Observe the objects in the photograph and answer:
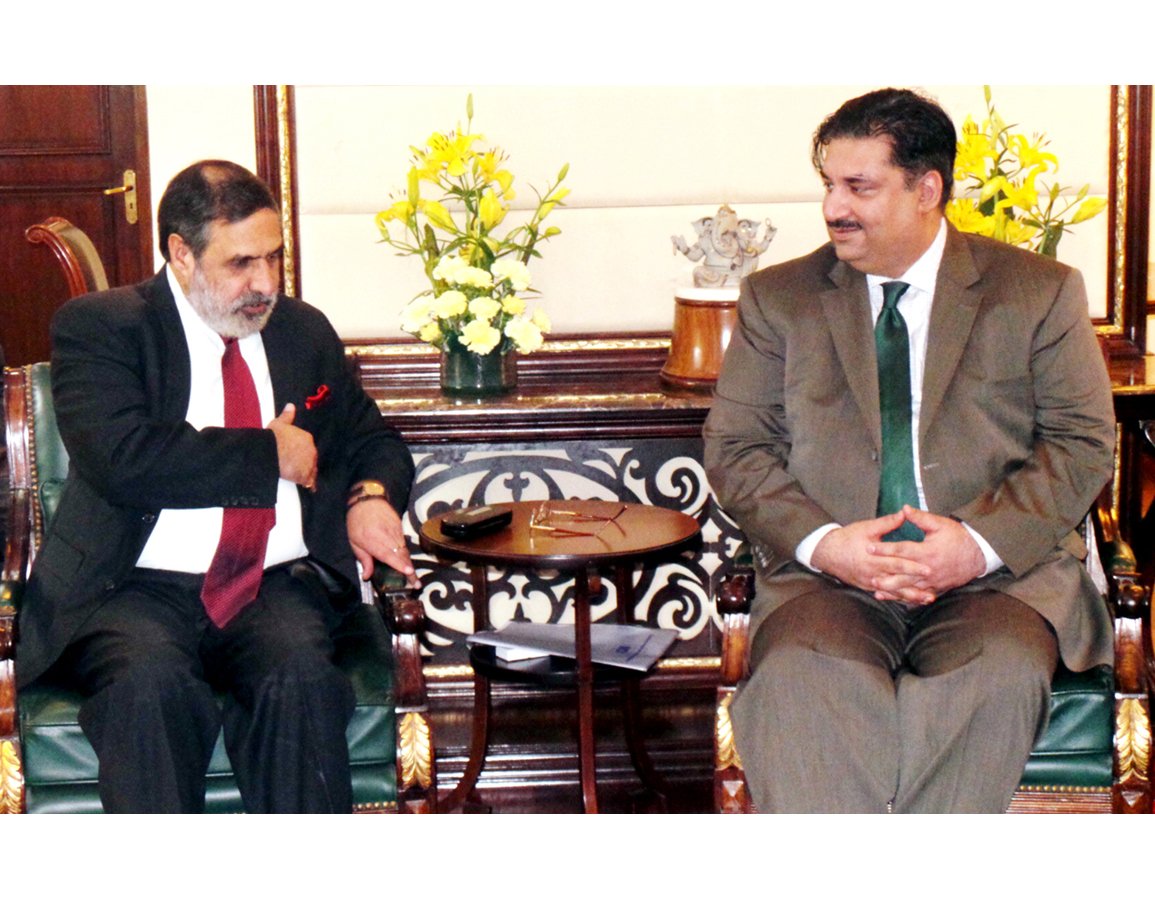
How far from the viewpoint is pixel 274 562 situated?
2.75 m

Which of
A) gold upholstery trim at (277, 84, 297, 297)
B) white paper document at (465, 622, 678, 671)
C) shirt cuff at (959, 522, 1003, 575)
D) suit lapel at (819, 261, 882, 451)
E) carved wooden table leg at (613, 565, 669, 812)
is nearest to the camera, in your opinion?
shirt cuff at (959, 522, 1003, 575)

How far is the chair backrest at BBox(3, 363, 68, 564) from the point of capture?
285 centimetres

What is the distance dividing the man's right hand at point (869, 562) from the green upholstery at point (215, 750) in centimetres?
81

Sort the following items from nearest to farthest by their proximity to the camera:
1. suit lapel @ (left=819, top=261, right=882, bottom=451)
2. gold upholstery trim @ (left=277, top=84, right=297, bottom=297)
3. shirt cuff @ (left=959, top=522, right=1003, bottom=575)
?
shirt cuff @ (left=959, top=522, right=1003, bottom=575) < suit lapel @ (left=819, top=261, right=882, bottom=451) < gold upholstery trim @ (left=277, top=84, right=297, bottom=297)

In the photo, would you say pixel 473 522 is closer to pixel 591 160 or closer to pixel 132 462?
pixel 132 462

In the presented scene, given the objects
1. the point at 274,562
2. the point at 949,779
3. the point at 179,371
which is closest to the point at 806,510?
the point at 949,779

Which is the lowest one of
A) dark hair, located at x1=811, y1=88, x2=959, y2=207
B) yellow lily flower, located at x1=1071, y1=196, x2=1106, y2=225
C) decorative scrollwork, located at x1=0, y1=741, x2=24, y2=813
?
decorative scrollwork, located at x1=0, y1=741, x2=24, y2=813

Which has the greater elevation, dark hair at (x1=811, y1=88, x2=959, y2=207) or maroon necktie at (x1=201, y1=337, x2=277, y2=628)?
dark hair at (x1=811, y1=88, x2=959, y2=207)

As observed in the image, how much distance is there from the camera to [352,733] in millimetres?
2529

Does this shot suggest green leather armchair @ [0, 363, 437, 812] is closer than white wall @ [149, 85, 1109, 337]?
Yes

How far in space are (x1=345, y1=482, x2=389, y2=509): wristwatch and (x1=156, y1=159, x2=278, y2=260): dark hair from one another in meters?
0.52

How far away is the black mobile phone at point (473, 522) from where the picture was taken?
2975 millimetres

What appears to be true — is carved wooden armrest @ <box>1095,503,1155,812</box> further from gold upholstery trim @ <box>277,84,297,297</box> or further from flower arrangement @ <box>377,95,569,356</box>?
gold upholstery trim @ <box>277,84,297,297</box>

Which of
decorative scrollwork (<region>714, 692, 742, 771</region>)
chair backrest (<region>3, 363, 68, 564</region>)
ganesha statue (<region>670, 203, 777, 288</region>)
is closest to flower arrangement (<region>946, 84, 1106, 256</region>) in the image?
ganesha statue (<region>670, 203, 777, 288</region>)
